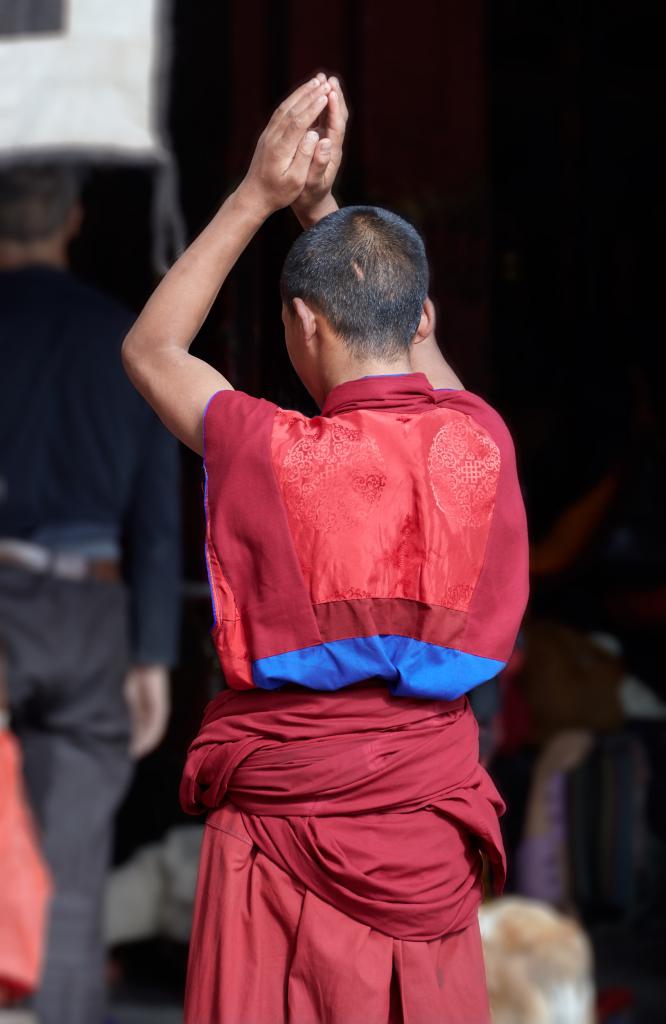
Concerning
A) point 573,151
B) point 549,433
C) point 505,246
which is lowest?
point 549,433

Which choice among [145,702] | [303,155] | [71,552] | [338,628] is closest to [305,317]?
[303,155]

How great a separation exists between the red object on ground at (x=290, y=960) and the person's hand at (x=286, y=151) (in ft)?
2.62

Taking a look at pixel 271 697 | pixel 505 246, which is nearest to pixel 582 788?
pixel 505 246

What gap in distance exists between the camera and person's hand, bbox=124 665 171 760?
10.9 ft

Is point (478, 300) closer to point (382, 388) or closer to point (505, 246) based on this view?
point (505, 246)

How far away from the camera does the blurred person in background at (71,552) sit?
3.08 m

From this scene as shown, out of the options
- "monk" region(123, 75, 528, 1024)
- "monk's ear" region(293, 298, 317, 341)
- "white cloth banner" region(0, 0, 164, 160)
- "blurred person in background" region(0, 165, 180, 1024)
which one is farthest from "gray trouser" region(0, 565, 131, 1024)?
"monk's ear" region(293, 298, 317, 341)

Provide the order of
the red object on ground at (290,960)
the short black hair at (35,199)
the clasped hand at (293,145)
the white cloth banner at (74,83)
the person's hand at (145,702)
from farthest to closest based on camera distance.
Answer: the person's hand at (145,702) → the short black hair at (35,199) → the white cloth banner at (74,83) → the clasped hand at (293,145) → the red object on ground at (290,960)

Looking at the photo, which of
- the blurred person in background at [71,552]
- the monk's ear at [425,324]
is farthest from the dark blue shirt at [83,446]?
the monk's ear at [425,324]

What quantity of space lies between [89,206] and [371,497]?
76.2 inches

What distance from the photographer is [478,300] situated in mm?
4164

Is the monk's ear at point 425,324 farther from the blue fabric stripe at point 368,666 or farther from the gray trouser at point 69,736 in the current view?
the gray trouser at point 69,736

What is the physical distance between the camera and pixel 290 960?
172 centimetres

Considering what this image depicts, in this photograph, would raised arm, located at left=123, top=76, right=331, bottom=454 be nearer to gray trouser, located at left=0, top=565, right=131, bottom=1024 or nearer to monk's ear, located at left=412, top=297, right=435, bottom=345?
monk's ear, located at left=412, top=297, right=435, bottom=345
